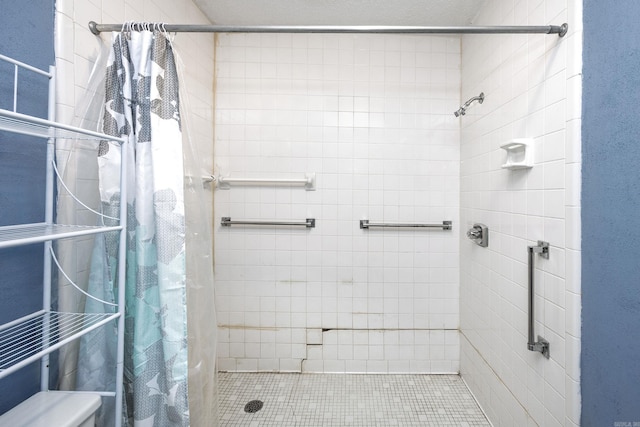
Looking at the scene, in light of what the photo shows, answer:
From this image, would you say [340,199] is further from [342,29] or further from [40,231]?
[40,231]

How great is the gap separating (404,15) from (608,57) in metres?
1.18

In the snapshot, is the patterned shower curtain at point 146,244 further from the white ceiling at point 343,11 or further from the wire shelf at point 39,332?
the white ceiling at point 343,11

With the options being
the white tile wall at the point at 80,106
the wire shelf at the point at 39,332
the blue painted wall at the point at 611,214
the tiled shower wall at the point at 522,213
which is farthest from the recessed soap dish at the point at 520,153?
the wire shelf at the point at 39,332

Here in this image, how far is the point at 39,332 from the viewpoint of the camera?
2.74ft

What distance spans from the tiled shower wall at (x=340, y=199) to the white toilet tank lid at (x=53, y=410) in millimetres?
1048

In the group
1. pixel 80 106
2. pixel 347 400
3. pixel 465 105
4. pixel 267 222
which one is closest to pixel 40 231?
pixel 80 106

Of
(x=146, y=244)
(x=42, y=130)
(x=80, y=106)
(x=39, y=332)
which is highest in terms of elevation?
(x=80, y=106)

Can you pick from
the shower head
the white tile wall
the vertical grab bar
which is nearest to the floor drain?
the white tile wall

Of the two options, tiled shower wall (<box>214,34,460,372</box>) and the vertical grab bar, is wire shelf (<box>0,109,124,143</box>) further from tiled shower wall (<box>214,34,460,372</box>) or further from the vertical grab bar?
the vertical grab bar

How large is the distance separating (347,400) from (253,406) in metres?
0.55

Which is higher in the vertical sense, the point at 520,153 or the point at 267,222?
the point at 520,153

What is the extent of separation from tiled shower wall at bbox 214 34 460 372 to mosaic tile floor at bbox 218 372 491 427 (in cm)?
9

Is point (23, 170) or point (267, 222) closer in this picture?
point (23, 170)

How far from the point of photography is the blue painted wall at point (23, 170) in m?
0.80
